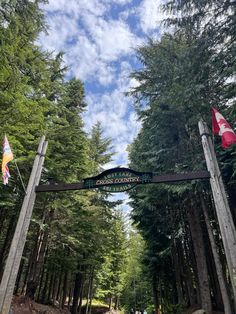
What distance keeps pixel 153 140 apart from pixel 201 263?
210 inches

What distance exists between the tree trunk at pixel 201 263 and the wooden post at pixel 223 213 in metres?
5.18

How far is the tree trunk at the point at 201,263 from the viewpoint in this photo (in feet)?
29.4

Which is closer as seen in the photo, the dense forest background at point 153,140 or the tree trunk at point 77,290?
the dense forest background at point 153,140

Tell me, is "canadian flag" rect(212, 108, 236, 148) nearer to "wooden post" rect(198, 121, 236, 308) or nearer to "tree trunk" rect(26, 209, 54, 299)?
"wooden post" rect(198, 121, 236, 308)

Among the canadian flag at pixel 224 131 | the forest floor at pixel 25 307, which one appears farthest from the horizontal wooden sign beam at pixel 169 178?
the forest floor at pixel 25 307

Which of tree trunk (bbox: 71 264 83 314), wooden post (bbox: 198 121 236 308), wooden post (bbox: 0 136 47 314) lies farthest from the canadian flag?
tree trunk (bbox: 71 264 83 314)

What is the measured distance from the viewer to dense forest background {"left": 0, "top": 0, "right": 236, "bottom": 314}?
7.32m

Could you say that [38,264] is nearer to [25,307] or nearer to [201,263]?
[25,307]

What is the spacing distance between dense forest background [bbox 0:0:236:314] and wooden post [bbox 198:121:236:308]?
1.19 metres

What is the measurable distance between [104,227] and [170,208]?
6.33m

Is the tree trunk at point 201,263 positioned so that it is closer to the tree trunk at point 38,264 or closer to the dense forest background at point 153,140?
the dense forest background at point 153,140

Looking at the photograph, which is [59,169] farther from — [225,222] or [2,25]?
[225,222]

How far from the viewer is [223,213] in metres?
5.03

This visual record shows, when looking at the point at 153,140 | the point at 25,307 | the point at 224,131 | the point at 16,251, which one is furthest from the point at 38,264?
the point at 224,131
